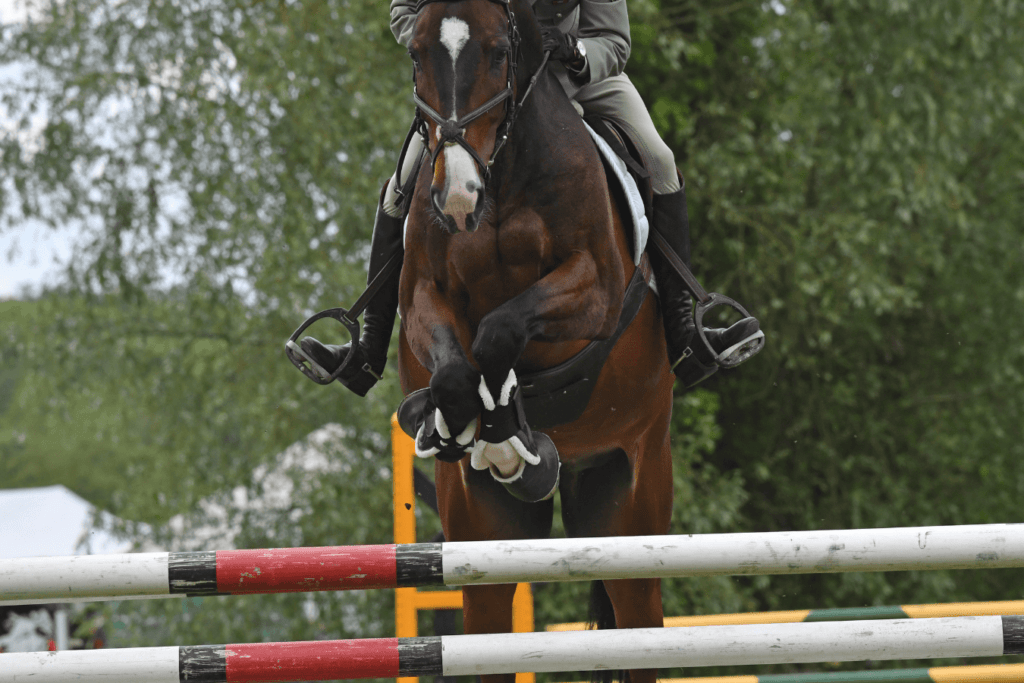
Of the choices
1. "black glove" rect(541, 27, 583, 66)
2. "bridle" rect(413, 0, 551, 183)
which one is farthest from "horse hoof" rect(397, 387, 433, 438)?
"black glove" rect(541, 27, 583, 66)

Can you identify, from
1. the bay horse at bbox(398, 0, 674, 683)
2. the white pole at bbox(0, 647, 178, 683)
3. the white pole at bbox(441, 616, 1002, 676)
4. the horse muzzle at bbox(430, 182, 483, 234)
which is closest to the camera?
the white pole at bbox(0, 647, 178, 683)

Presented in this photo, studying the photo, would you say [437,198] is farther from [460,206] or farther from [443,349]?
[443,349]

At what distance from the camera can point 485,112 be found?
2.44 metres

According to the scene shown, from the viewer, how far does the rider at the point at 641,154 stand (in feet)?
9.78

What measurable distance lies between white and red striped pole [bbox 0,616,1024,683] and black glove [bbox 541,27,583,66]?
1.57m

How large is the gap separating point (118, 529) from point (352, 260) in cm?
233

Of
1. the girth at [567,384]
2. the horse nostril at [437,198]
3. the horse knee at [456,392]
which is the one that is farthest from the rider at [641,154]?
the horse knee at [456,392]

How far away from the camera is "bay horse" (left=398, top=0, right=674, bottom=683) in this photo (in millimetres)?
2438

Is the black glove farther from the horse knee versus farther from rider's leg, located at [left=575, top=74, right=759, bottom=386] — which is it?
the horse knee

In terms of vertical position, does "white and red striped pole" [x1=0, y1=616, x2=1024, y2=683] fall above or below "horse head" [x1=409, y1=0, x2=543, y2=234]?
below

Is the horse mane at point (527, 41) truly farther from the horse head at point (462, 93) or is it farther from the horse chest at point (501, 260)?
the horse chest at point (501, 260)

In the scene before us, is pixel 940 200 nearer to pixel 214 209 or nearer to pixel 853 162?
pixel 853 162

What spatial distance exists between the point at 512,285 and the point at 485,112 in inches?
17.9

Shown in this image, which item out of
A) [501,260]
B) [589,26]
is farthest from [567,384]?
[589,26]
